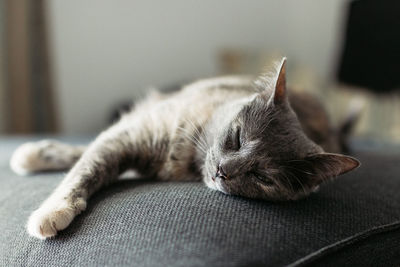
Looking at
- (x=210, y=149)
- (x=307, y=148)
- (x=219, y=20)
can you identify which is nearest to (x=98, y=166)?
(x=210, y=149)

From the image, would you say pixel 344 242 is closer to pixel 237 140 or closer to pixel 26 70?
pixel 237 140

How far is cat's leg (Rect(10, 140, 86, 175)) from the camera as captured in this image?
1.33 metres

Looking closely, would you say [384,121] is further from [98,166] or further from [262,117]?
[98,166]

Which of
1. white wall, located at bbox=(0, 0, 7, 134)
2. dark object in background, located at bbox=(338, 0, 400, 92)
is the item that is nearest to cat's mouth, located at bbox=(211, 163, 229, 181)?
dark object in background, located at bbox=(338, 0, 400, 92)

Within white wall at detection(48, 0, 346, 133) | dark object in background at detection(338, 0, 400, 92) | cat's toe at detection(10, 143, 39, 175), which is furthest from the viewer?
white wall at detection(48, 0, 346, 133)

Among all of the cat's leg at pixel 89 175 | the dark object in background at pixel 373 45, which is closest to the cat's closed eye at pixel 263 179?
the cat's leg at pixel 89 175

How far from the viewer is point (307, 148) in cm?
112

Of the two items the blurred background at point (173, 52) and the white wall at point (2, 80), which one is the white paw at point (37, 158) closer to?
the blurred background at point (173, 52)

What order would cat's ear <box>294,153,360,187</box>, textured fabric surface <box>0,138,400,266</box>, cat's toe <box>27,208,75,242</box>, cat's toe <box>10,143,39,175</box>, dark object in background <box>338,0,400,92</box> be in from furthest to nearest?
dark object in background <box>338,0,400,92</box>
cat's toe <box>10,143,39,175</box>
cat's ear <box>294,153,360,187</box>
cat's toe <box>27,208,75,242</box>
textured fabric surface <box>0,138,400,266</box>

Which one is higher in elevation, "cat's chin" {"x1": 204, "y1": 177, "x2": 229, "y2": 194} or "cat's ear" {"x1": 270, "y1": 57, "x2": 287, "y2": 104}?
"cat's ear" {"x1": 270, "y1": 57, "x2": 287, "y2": 104}

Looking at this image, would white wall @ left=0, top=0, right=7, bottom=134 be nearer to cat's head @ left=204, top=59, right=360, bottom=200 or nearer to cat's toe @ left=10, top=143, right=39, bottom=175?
cat's toe @ left=10, top=143, right=39, bottom=175

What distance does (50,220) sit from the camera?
2.89 ft

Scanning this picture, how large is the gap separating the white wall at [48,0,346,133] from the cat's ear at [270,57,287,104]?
262 cm

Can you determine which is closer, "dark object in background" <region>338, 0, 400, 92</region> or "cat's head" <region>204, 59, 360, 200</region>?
"cat's head" <region>204, 59, 360, 200</region>
